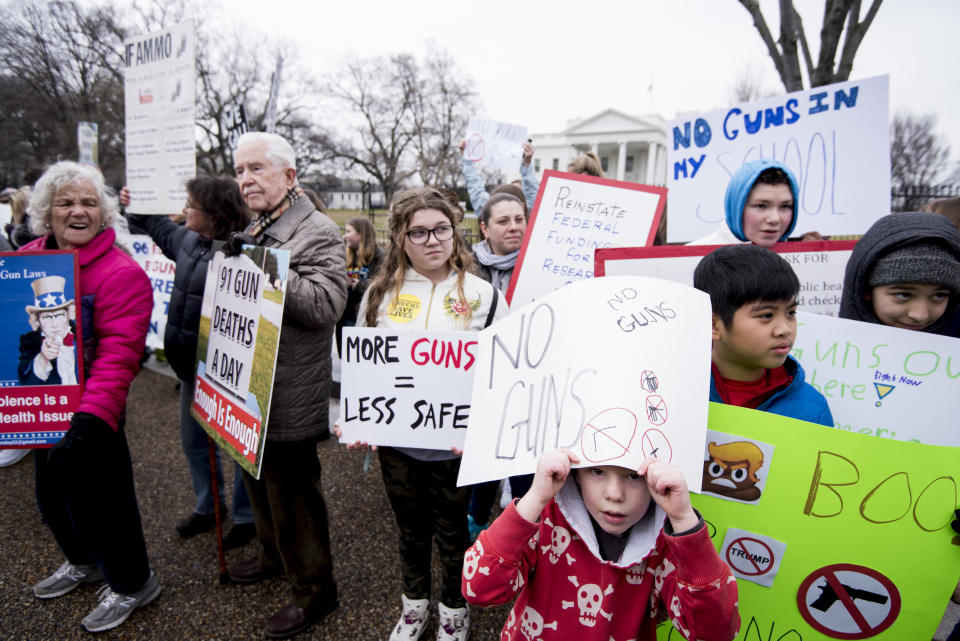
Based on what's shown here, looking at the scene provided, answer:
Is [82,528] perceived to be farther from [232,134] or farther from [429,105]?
[429,105]

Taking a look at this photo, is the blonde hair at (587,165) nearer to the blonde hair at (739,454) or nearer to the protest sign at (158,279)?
the blonde hair at (739,454)

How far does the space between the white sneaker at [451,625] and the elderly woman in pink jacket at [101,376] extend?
5.29ft

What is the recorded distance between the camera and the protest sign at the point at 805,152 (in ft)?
8.63

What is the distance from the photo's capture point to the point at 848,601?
121cm

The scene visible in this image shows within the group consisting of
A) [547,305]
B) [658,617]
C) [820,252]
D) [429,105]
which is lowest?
[658,617]

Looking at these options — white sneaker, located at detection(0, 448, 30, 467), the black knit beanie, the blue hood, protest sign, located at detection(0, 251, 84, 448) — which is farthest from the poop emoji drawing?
white sneaker, located at detection(0, 448, 30, 467)

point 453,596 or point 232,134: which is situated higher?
point 232,134

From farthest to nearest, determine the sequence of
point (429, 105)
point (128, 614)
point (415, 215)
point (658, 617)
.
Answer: point (429, 105) → point (128, 614) → point (415, 215) → point (658, 617)

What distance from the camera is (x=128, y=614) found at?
2.41m

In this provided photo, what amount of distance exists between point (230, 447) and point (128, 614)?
4.01ft

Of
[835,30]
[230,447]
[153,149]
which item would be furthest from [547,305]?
[835,30]

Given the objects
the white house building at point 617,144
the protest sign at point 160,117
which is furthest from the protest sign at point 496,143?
the white house building at point 617,144

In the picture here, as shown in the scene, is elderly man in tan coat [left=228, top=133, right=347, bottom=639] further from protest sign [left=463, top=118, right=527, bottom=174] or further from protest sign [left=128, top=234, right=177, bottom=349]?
protest sign [left=128, top=234, right=177, bottom=349]

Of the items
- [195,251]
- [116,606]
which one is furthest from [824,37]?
[116,606]
